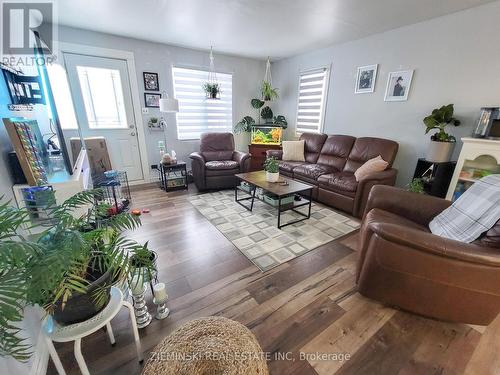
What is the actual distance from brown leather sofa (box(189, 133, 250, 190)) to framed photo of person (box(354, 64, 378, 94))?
2098 millimetres

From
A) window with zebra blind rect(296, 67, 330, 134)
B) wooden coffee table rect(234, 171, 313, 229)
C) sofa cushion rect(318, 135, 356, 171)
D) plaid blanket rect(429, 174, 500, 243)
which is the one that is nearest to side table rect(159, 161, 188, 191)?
wooden coffee table rect(234, 171, 313, 229)

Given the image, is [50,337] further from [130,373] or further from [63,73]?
[63,73]

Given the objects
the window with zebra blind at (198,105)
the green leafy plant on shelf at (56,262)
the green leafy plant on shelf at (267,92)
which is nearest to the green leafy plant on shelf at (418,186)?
the green leafy plant on shelf at (56,262)

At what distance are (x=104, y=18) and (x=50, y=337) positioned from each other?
3479 mm

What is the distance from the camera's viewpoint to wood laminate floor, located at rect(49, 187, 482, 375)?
4.03 feet

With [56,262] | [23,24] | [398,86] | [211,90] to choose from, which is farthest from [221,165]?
[56,262]

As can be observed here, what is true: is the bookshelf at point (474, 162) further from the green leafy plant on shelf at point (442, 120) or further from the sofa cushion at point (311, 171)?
the sofa cushion at point (311, 171)

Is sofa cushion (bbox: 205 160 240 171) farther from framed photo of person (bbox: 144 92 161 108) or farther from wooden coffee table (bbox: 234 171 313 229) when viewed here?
framed photo of person (bbox: 144 92 161 108)

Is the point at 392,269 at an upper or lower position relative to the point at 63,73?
lower

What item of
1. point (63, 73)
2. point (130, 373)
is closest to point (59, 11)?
point (63, 73)

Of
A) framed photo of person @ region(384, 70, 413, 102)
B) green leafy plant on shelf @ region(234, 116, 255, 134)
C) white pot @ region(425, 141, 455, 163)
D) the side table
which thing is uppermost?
framed photo of person @ region(384, 70, 413, 102)

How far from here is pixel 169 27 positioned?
3.00m

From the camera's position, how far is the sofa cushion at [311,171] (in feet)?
10.9

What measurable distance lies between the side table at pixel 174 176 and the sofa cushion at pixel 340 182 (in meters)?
2.26
